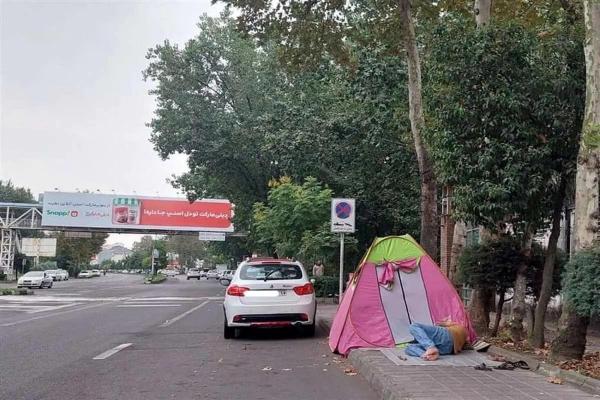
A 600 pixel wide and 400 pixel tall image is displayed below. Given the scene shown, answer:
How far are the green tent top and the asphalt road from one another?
176 cm

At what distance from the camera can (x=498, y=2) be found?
14.1m

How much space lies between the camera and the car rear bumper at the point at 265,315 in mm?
11750

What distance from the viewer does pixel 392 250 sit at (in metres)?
10.4

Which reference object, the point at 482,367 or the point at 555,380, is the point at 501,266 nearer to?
the point at 482,367

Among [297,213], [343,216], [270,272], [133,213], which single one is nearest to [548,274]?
[270,272]

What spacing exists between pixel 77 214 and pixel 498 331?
48334 mm

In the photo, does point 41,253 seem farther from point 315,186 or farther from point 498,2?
point 498,2

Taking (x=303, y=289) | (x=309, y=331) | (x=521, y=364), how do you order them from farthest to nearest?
(x=309, y=331) < (x=303, y=289) < (x=521, y=364)

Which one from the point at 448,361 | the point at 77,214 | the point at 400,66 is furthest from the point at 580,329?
the point at 77,214

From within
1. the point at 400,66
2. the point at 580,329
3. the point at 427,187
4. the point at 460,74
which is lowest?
the point at 580,329

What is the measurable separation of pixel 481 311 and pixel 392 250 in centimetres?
242

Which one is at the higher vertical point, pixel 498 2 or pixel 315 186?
pixel 498 2

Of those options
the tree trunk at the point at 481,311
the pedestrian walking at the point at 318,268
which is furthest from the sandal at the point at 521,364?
the pedestrian walking at the point at 318,268

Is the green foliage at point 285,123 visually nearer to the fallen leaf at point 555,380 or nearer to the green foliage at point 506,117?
the green foliage at point 506,117
